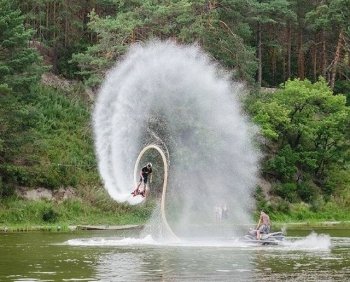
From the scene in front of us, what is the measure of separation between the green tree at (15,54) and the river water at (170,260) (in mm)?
18598

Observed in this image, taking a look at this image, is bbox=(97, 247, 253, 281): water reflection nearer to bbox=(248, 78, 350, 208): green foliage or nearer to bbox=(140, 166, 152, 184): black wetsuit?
bbox=(140, 166, 152, 184): black wetsuit

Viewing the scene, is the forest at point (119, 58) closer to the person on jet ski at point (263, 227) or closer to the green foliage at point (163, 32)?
the green foliage at point (163, 32)

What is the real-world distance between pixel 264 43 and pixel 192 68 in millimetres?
48989

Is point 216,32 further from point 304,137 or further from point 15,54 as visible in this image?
point 15,54

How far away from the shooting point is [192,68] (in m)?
47.2

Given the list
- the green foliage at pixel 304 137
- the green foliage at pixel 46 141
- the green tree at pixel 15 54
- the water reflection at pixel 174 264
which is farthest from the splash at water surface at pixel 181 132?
the green foliage at pixel 46 141

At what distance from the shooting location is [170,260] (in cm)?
3114

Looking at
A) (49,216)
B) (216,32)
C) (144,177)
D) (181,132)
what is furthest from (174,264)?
(216,32)

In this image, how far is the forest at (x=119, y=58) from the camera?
61.6 m

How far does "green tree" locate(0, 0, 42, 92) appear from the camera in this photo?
5953 centimetres

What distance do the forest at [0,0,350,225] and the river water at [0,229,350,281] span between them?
1969 cm

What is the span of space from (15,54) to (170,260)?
3505cm

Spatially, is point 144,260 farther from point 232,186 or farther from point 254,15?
point 254,15

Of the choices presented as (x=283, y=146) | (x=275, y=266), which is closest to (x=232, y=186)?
(x=283, y=146)
